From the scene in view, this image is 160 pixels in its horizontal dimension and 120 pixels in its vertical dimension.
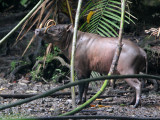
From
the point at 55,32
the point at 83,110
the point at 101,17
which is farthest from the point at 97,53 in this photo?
the point at 83,110

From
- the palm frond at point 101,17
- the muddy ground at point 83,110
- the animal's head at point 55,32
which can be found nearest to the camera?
the muddy ground at point 83,110

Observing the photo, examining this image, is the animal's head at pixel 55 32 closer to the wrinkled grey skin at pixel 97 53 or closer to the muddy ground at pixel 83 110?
the wrinkled grey skin at pixel 97 53

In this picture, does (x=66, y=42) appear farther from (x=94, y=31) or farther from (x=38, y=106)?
(x=38, y=106)

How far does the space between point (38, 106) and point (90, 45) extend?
1.17m

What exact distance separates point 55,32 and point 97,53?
0.77 metres

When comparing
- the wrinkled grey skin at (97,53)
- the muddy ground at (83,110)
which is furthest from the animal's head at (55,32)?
the muddy ground at (83,110)

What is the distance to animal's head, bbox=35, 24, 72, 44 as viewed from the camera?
4178 millimetres

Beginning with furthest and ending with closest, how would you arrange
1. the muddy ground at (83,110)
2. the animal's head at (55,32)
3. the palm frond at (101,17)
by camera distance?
the animal's head at (55,32), the palm frond at (101,17), the muddy ground at (83,110)

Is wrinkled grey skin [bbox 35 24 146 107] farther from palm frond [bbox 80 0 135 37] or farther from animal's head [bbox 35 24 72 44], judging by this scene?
palm frond [bbox 80 0 135 37]

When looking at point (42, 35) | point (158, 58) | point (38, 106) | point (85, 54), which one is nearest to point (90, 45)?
point (85, 54)

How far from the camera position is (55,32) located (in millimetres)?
4254

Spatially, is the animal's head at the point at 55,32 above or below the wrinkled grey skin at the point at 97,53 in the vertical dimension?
above

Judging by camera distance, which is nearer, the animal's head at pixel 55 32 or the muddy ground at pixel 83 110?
the muddy ground at pixel 83 110

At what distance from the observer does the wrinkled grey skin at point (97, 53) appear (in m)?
3.74
